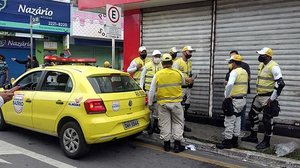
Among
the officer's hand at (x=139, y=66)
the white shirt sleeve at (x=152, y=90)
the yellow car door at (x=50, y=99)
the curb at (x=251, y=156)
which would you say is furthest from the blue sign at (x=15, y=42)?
the curb at (x=251, y=156)

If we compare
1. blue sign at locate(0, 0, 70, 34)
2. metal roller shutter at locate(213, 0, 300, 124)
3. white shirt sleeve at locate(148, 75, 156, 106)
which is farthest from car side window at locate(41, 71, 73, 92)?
blue sign at locate(0, 0, 70, 34)

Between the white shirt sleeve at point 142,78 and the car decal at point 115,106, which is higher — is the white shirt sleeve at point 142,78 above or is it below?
above

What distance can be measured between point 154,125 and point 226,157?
1.83 meters

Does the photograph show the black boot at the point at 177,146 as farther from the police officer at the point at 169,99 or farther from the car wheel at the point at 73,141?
the car wheel at the point at 73,141

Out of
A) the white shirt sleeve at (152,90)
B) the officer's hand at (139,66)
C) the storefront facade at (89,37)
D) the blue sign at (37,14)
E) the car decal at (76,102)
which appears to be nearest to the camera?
the car decal at (76,102)

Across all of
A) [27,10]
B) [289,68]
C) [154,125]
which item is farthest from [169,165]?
[27,10]

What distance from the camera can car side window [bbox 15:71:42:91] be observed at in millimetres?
6465

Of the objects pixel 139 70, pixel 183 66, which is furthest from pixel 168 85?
pixel 139 70

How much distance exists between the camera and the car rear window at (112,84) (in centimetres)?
563

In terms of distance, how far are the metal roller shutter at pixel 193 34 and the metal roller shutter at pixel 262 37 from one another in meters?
0.30

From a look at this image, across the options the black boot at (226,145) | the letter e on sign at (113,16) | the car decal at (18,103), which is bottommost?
the black boot at (226,145)

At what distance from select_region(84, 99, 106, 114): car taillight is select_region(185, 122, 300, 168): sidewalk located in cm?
212

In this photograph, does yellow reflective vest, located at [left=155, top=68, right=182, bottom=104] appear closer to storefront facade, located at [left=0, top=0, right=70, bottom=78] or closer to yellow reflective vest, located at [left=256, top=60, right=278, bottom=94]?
yellow reflective vest, located at [left=256, top=60, right=278, bottom=94]

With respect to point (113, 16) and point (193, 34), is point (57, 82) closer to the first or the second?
point (113, 16)
